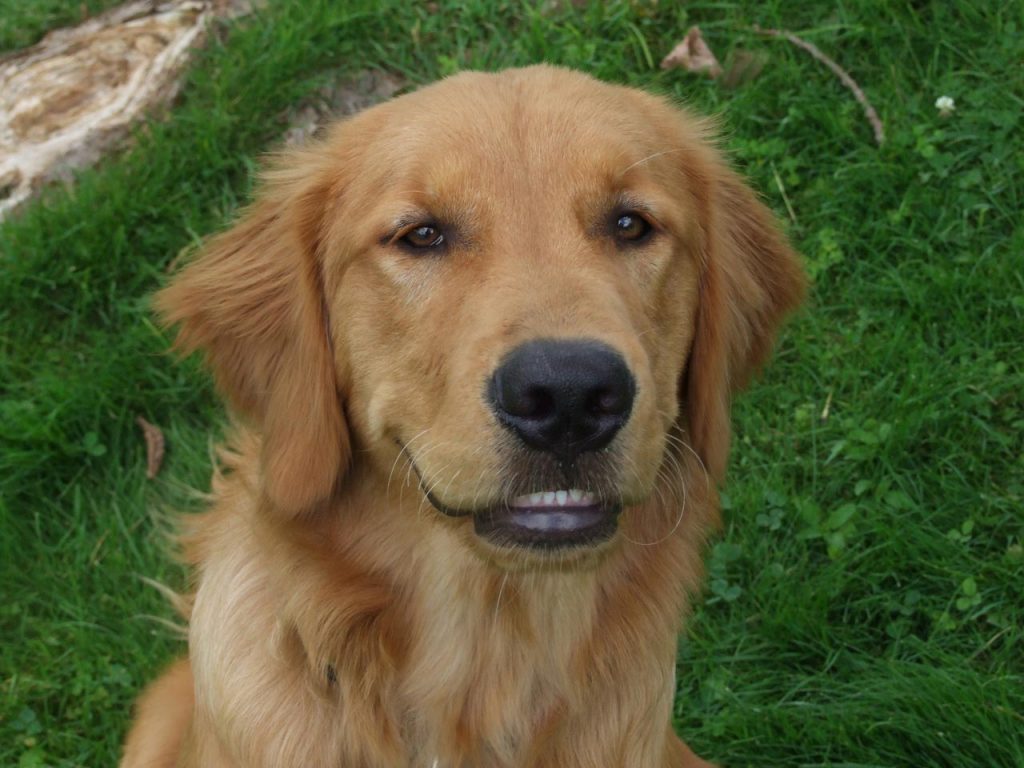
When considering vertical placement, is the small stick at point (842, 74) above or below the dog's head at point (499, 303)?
below

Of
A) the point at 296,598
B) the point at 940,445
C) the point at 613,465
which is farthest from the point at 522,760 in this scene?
the point at 940,445

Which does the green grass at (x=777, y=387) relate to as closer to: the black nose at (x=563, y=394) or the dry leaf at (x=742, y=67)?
the dry leaf at (x=742, y=67)

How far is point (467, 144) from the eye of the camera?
3184 mm

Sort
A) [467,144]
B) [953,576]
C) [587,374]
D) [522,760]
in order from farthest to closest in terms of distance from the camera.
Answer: [953,576] < [522,760] < [467,144] < [587,374]

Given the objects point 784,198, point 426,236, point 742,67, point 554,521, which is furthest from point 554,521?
point 742,67

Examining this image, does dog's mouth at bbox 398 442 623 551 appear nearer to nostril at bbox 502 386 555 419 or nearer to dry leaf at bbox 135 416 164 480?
nostril at bbox 502 386 555 419

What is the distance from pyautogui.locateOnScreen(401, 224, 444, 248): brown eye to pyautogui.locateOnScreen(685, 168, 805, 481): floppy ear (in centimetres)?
78

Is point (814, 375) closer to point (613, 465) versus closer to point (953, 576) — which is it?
point (953, 576)

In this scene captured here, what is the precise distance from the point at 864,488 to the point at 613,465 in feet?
6.52

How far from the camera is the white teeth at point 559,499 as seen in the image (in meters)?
2.89

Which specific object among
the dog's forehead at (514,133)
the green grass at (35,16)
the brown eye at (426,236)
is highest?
the dog's forehead at (514,133)

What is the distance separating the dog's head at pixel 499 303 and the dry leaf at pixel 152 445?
1.40m

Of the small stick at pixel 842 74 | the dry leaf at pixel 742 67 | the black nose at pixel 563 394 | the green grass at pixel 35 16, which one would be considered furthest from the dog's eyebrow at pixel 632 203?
the green grass at pixel 35 16

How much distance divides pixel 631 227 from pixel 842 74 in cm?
249
